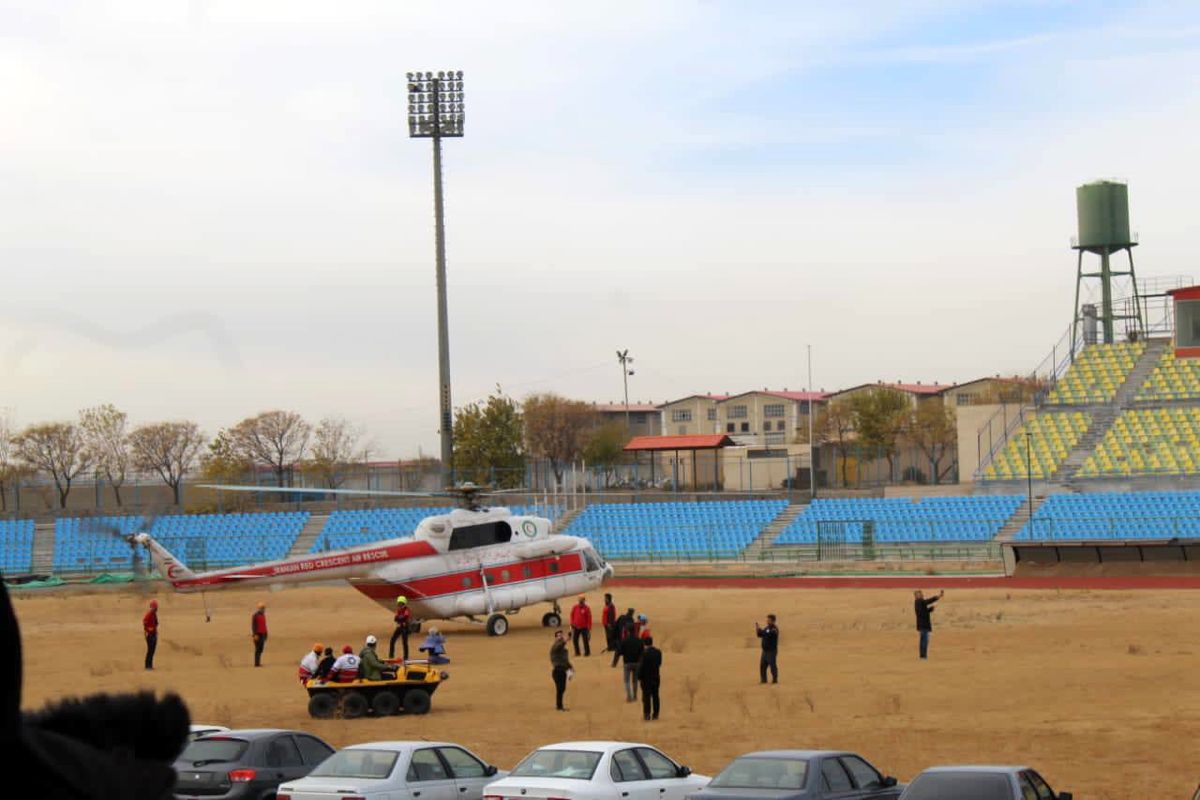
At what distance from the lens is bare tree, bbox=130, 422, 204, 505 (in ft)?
419

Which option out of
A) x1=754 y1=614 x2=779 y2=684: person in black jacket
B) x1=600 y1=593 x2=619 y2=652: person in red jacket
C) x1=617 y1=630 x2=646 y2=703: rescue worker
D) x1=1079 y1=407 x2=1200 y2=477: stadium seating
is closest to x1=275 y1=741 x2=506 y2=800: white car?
x1=617 y1=630 x2=646 y2=703: rescue worker

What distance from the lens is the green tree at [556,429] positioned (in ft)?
470

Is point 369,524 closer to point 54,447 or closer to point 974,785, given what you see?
point 54,447

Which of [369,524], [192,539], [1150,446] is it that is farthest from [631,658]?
[192,539]

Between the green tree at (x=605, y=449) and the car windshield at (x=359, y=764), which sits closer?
the car windshield at (x=359, y=764)

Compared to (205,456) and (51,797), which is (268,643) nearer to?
(51,797)

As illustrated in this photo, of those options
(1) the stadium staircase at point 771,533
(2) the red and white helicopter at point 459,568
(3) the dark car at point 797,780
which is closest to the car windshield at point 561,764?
(3) the dark car at point 797,780

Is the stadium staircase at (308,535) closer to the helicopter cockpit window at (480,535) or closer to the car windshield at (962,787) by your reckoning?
the helicopter cockpit window at (480,535)

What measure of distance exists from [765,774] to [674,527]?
61.4 m

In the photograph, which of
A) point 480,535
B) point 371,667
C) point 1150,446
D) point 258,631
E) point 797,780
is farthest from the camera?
point 1150,446

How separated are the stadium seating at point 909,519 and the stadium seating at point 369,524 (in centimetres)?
1402

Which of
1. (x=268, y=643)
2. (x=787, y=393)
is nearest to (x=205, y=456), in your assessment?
(x=787, y=393)

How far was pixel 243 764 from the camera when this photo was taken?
17938mm

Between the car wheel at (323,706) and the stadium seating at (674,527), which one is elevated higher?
the stadium seating at (674,527)
